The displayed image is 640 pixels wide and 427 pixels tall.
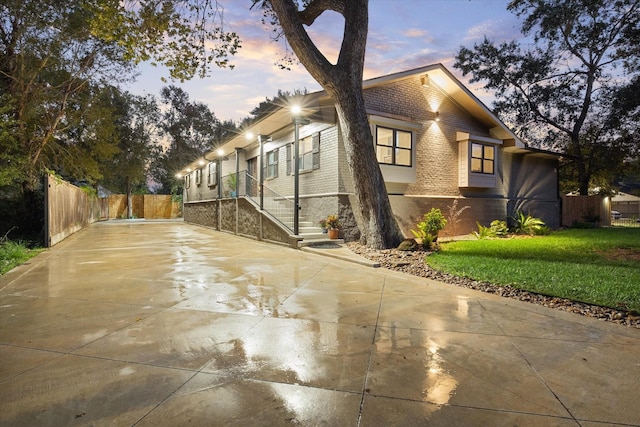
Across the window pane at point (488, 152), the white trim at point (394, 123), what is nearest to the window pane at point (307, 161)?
the white trim at point (394, 123)

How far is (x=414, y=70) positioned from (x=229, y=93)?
882cm

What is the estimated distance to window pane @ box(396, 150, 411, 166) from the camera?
1258 centimetres

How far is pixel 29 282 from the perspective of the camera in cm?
570

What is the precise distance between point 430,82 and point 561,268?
964 centimetres

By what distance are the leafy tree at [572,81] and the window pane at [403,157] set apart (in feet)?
40.8

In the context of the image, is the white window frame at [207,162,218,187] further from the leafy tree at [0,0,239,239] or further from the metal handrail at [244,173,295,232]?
the metal handrail at [244,173,295,232]

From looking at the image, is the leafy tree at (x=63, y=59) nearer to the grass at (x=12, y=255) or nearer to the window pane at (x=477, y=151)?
the grass at (x=12, y=255)

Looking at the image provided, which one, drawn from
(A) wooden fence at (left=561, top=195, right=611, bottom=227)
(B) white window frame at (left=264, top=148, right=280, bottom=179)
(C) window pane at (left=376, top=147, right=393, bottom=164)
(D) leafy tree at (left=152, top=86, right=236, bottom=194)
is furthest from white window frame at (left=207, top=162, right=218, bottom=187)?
(A) wooden fence at (left=561, top=195, right=611, bottom=227)

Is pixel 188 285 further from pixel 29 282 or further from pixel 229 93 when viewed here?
pixel 229 93

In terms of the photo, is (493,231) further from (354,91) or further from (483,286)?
(483,286)

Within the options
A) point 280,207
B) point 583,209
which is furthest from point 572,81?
point 280,207

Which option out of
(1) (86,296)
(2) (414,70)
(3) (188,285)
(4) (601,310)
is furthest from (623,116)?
(1) (86,296)

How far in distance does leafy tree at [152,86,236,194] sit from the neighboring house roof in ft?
87.2

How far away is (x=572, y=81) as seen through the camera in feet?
71.6
